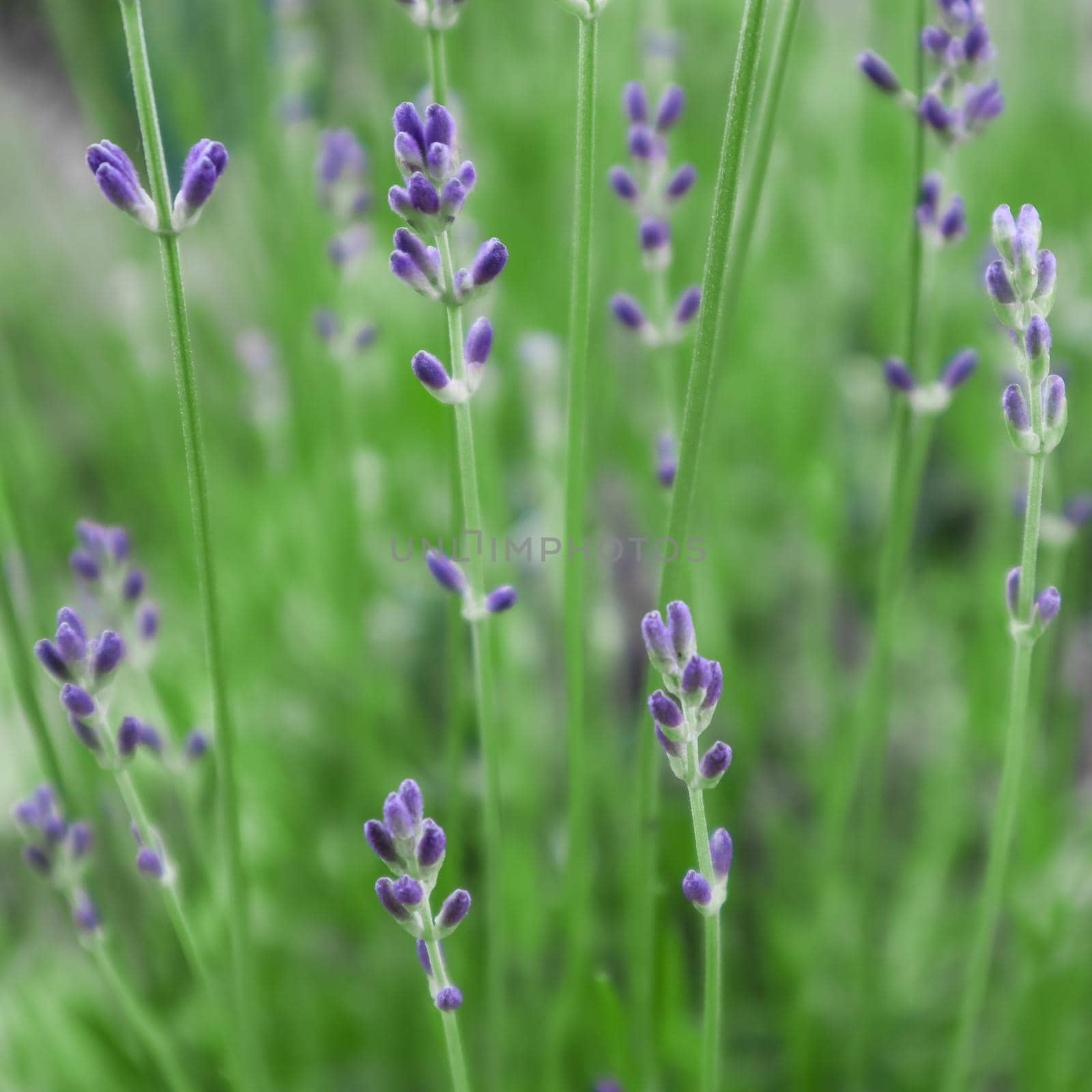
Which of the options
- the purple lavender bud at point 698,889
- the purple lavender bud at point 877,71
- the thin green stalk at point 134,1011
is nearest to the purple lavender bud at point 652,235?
the purple lavender bud at point 877,71

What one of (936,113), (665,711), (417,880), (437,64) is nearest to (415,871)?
(417,880)

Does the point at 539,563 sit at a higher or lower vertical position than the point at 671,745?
higher

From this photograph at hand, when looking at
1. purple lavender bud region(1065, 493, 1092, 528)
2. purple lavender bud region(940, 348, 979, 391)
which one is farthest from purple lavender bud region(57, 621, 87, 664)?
purple lavender bud region(1065, 493, 1092, 528)

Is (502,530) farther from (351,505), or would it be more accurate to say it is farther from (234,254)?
(234,254)

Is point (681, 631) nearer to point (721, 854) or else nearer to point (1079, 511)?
point (721, 854)

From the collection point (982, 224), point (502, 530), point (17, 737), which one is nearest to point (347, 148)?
point (502, 530)

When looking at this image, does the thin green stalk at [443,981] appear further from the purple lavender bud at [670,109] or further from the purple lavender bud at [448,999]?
the purple lavender bud at [670,109]
